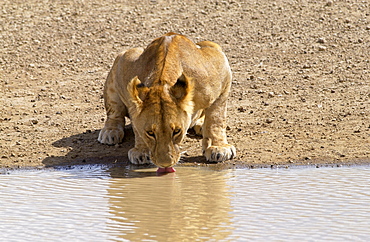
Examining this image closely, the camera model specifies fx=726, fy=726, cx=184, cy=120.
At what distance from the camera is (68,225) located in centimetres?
526

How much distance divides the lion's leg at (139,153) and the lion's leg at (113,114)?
0.79 meters

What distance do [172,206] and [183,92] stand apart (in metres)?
1.11

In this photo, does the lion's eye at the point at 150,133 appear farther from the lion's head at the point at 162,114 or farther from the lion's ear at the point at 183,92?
the lion's ear at the point at 183,92

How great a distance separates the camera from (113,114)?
8406 millimetres

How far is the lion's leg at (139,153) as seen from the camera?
7.39m

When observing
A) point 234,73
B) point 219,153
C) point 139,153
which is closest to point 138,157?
point 139,153

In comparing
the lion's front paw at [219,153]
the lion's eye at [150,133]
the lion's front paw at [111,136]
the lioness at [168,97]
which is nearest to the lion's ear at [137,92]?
the lioness at [168,97]

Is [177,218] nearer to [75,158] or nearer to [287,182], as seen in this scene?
[287,182]

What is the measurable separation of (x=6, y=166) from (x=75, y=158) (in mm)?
736

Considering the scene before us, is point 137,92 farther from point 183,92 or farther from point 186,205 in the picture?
point 186,205

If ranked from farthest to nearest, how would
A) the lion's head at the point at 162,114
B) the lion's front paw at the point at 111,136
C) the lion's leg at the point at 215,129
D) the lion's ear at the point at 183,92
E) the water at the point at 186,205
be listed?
the lion's front paw at the point at 111,136 → the lion's leg at the point at 215,129 → the lion's ear at the point at 183,92 → the lion's head at the point at 162,114 → the water at the point at 186,205

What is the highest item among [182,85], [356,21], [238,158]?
[356,21]

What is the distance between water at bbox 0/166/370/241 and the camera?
4980 mm

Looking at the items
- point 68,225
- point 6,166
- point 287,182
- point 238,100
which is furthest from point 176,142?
point 238,100
